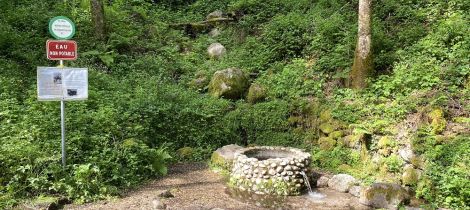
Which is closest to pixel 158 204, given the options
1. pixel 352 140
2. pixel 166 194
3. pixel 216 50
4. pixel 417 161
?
pixel 166 194

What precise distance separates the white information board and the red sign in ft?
0.82

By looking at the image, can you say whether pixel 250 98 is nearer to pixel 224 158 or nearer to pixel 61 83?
pixel 224 158

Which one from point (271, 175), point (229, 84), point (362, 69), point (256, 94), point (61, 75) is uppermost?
point (362, 69)

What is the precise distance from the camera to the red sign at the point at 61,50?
22.1 feet

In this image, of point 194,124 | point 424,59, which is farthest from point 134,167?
point 424,59

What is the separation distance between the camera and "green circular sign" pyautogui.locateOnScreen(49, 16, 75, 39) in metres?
6.80

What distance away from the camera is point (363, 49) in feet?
33.3

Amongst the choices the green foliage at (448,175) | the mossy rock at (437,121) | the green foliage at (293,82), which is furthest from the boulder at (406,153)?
the green foliage at (293,82)

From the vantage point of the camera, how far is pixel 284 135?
10.7 metres

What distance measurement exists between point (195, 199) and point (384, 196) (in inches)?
142

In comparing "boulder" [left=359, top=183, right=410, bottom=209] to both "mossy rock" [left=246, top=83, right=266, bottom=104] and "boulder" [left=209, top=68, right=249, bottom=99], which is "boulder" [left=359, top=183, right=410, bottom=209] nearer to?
"mossy rock" [left=246, top=83, right=266, bottom=104]

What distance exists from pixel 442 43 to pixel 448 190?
5019 millimetres

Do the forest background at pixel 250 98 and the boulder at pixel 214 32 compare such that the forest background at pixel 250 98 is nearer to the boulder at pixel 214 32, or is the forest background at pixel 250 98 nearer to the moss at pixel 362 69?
the moss at pixel 362 69

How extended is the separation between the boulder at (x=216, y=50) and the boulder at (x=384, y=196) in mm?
9295
